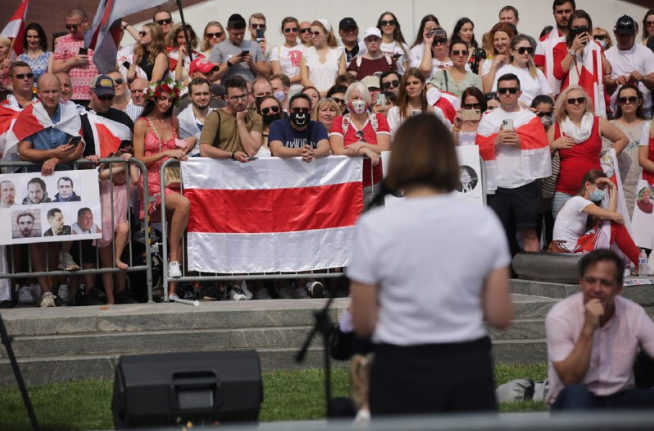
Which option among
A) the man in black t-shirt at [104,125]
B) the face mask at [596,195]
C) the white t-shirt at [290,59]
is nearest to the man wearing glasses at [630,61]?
the face mask at [596,195]

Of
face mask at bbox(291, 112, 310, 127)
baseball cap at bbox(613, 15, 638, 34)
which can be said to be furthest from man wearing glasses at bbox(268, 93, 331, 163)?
baseball cap at bbox(613, 15, 638, 34)

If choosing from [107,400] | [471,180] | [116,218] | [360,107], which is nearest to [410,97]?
[360,107]

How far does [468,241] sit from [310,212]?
24.5ft

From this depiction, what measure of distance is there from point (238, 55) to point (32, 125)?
137 inches

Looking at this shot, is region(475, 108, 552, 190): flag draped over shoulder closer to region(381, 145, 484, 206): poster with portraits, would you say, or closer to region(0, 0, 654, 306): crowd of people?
region(0, 0, 654, 306): crowd of people

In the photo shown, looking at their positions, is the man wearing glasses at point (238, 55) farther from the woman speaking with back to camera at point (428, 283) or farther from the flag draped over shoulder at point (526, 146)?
the woman speaking with back to camera at point (428, 283)

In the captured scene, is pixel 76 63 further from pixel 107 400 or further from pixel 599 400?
pixel 599 400

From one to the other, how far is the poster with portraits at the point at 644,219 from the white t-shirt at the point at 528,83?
1.88 meters

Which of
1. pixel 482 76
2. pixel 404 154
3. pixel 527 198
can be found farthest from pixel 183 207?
pixel 404 154

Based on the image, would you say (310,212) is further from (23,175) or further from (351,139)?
(23,175)

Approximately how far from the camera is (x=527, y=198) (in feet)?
39.8

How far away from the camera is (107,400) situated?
28.9 feet

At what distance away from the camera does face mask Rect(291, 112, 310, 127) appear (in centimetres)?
1163

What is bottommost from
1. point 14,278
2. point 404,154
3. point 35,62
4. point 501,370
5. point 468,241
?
point 501,370
